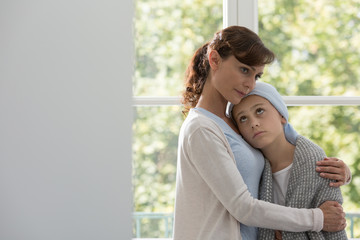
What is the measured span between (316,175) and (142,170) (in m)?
0.94

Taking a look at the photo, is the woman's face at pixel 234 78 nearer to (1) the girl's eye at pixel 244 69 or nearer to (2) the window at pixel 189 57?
(1) the girl's eye at pixel 244 69

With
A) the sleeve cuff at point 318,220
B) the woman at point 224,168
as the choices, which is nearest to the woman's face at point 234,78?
the woman at point 224,168

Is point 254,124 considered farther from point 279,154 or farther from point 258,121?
point 279,154

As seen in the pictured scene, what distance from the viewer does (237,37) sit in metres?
1.51

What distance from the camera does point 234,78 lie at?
4.97 ft

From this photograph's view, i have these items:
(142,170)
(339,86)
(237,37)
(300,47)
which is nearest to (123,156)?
(237,37)

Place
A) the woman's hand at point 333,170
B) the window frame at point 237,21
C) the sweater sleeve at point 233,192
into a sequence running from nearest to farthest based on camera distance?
the sweater sleeve at point 233,192, the woman's hand at point 333,170, the window frame at point 237,21

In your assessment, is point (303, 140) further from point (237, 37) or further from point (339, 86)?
point (339, 86)

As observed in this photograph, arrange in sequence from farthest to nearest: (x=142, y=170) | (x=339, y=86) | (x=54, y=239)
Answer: (x=339, y=86)
(x=142, y=170)
(x=54, y=239)

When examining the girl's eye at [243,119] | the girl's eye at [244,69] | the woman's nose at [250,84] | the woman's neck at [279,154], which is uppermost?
the girl's eye at [244,69]

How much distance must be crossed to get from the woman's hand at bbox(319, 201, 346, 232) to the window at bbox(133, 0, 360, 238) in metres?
0.86

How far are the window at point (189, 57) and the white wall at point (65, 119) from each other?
25.4 inches

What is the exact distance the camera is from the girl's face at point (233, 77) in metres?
1.51

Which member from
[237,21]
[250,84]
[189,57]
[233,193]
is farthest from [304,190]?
[189,57]
